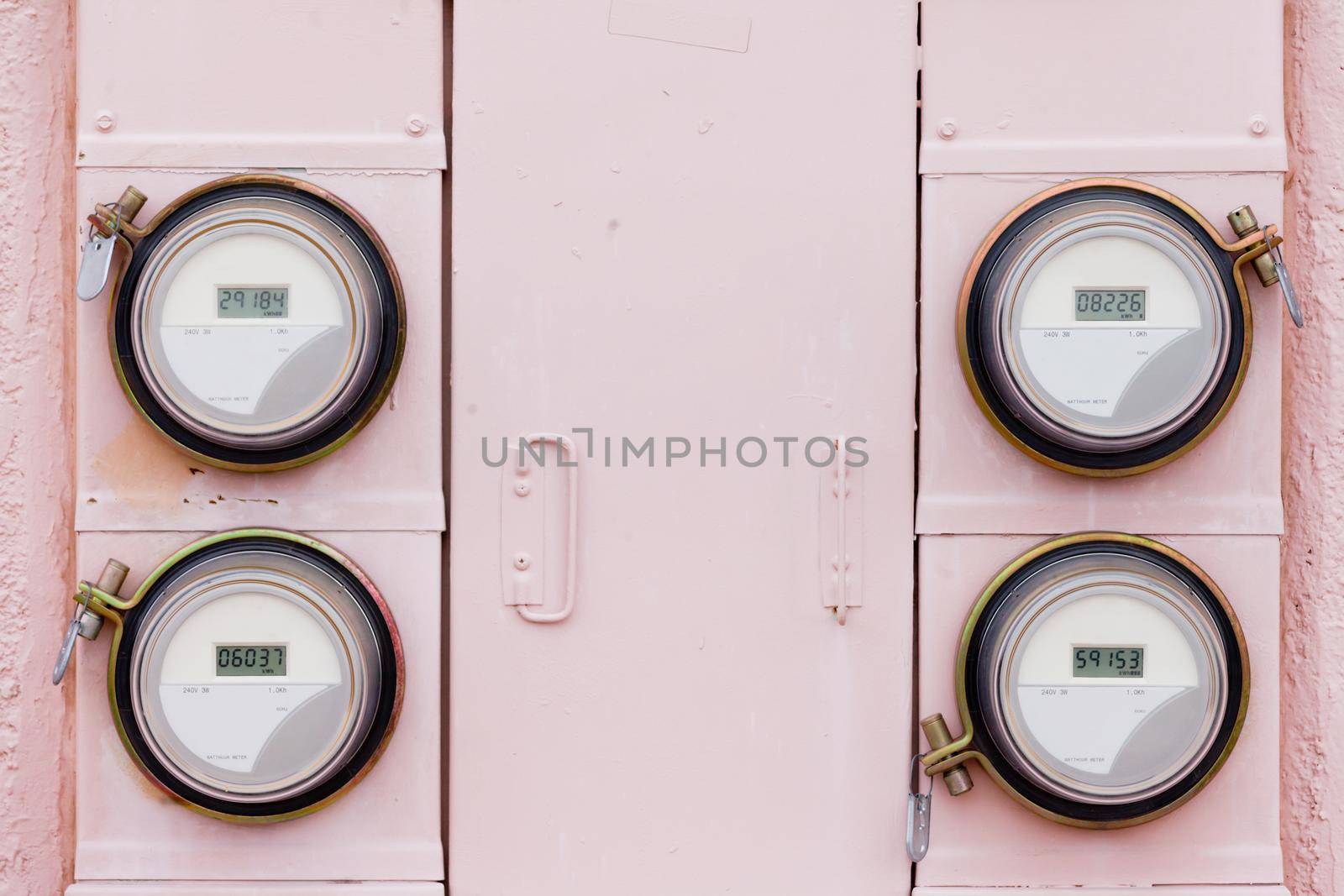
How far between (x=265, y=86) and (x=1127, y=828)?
4.62ft

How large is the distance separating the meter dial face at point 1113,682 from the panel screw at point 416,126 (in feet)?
3.00

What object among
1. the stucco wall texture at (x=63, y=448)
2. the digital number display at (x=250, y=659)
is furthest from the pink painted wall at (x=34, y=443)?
the digital number display at (x=250, y=659)

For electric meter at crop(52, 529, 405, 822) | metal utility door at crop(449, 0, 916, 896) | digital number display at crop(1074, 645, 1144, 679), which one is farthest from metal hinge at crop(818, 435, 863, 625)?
electric meter at crop(52, 529, 405, 822)

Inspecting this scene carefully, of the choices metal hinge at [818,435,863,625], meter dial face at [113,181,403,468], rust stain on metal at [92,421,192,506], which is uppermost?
meter dial face at [113,181,403,468]

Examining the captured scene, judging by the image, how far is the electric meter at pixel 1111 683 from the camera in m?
1.13

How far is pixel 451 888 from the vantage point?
1.16m

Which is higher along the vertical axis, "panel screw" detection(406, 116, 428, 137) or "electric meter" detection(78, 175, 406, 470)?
"panel screw" detection(406, 116, 428, 137)

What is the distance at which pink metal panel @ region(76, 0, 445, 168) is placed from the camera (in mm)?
1152

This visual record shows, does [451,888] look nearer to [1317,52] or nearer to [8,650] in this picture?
[8,650]

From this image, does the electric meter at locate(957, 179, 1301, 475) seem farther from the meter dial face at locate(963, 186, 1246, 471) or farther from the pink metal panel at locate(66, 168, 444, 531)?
the pink metal panel at locate(66, 168, 444, 531)

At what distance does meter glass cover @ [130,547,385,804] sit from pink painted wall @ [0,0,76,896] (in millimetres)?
166

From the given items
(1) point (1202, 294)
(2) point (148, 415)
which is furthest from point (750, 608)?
(2) point (148, 415)

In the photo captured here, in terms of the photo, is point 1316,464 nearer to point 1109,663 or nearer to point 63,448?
point 1109,663

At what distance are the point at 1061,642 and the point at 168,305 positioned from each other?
1149 mm
